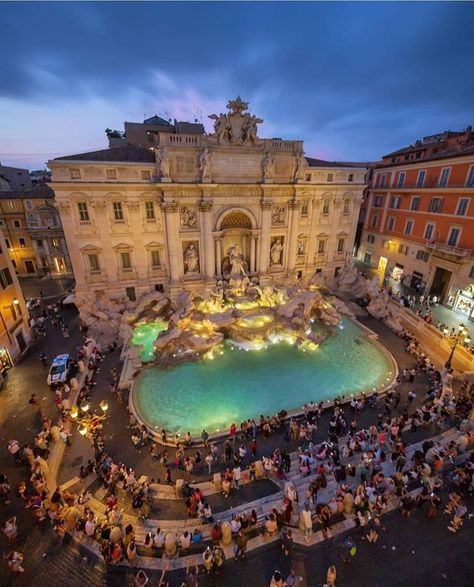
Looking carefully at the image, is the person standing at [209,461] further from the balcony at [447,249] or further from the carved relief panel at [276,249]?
the balcony at [447,249]

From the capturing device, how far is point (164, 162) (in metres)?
21.8

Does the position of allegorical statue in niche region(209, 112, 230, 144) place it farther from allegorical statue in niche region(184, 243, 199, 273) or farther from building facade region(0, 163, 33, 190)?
building facade region(0, 163, 33, 190)

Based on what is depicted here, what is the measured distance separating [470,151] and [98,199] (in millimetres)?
29508

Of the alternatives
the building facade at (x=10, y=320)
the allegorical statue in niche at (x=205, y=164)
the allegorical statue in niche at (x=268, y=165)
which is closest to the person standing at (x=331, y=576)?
the building facade at (x=10, y=320)

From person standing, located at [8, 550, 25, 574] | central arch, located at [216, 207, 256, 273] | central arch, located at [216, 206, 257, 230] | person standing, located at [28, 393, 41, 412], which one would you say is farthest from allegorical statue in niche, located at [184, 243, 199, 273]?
person standing, located at [8, 550, 25, 574]

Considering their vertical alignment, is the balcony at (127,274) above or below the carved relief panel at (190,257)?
below

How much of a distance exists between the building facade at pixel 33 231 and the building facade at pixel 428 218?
37852mm

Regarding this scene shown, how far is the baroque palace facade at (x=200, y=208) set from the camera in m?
21.9

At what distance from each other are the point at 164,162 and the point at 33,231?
20.2m

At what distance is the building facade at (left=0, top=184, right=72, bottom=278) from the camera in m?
31.4

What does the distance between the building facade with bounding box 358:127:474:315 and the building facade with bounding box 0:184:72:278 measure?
37852mm

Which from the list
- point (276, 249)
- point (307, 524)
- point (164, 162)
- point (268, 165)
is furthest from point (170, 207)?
point (307, 524)

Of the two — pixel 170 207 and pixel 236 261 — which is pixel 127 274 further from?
pixel 236 261

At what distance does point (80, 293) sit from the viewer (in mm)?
23594
